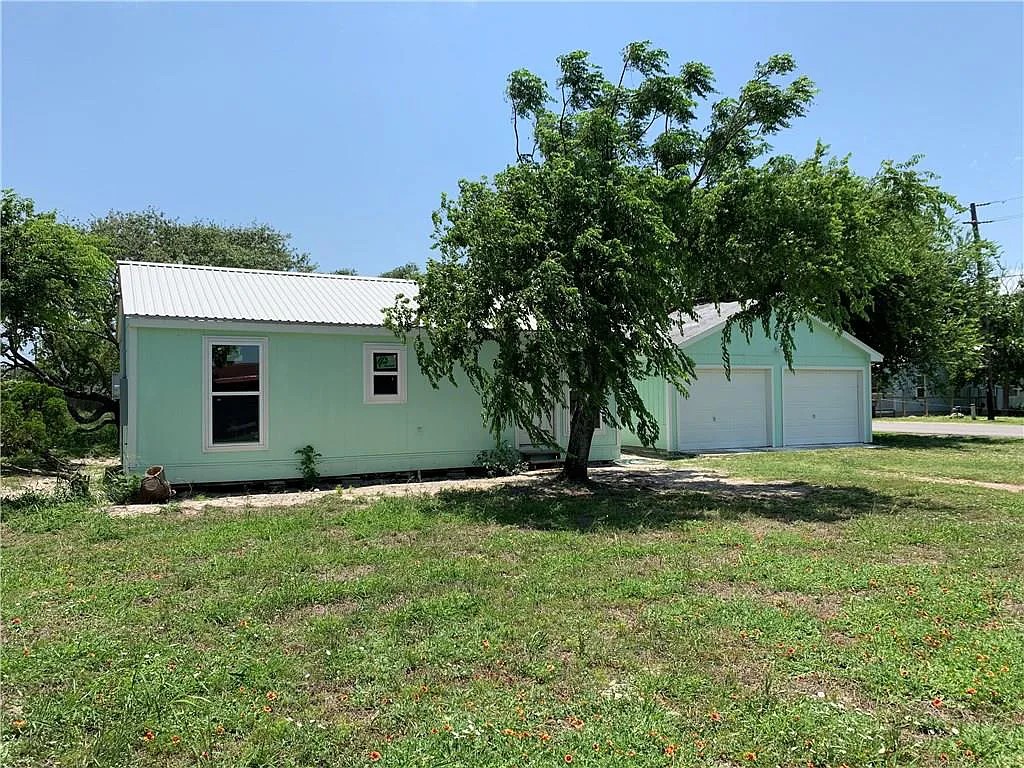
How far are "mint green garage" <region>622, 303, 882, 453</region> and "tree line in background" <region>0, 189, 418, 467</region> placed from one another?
7.81 meters

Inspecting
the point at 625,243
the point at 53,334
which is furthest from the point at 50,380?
the point at 625,243

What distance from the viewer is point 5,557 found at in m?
6.35

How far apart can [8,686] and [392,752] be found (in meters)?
2.20

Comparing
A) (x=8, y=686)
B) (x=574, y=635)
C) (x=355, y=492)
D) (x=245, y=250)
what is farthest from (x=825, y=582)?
(x=245, y=250)

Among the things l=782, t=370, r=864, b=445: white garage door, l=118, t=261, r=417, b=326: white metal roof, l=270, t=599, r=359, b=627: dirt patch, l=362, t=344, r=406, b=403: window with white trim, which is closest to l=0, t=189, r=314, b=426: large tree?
l=118, t=261, r=417, b=326: white metal roof

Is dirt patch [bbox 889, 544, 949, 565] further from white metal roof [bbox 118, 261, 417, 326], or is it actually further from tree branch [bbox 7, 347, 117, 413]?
tree branch [bbox 7, 347, 117, 413]

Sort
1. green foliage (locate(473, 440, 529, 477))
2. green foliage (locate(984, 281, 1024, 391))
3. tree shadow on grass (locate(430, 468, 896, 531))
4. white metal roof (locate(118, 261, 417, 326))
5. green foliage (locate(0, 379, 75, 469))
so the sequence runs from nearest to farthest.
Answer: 1. tree shadow on grass (locate(430, 468, 896, 531))
2. green foliage (locate(0, 379, 75, 469))
3. white metal roof (locate(118, 261, 417, 326))
4. green foliage (locate(473, 440, 529, 477))
5. green foliage (locate(984, 281, 1024, 391))

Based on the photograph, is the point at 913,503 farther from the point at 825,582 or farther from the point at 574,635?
the point at 574,635

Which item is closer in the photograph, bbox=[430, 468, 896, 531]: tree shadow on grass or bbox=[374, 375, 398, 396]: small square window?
bbox=[430, 468, 896, 531]: tree shadow on grass

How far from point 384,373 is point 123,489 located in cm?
433

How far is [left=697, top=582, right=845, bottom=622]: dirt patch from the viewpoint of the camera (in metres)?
4.93

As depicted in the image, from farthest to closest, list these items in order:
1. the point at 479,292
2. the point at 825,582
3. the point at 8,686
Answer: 1. the point at 479,292
2. the point at 825,582
3. the point at 8,686

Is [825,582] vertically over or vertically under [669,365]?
under

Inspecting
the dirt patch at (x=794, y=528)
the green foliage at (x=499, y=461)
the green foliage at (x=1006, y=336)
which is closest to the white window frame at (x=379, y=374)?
the green foliage at (x=499, y=461)
